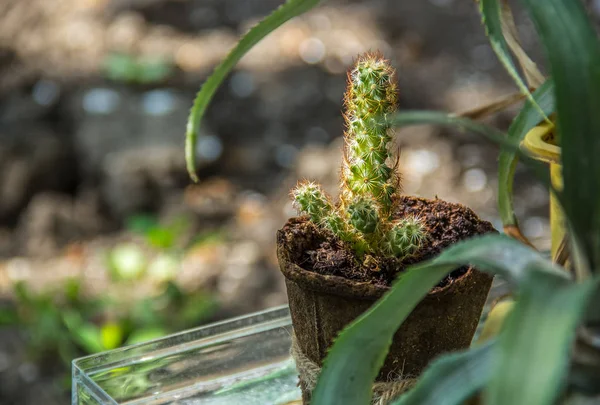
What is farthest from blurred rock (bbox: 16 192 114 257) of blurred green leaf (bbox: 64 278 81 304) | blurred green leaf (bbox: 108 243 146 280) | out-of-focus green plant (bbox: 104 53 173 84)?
out-of-focus green plant (bbox: 104 53 173 84)

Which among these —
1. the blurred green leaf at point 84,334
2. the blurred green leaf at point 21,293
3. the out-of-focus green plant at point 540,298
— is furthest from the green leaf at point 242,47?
the blurred green leaf at point 21,293

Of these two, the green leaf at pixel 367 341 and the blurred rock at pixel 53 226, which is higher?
the green leaf at pixel 367 341

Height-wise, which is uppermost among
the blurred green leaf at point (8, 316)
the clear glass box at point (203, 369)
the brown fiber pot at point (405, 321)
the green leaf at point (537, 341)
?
the green leaf at point (537, 341)

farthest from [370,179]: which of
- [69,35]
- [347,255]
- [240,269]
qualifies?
[69,35]

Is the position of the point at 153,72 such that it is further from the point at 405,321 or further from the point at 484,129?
the point at 484,129

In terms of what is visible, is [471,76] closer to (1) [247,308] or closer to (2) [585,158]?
(1) [247,308]

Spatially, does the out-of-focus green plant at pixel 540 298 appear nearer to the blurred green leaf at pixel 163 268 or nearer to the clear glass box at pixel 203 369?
the clear glass box at pixel 203 369

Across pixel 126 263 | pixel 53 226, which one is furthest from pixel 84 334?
pixel 53 226
